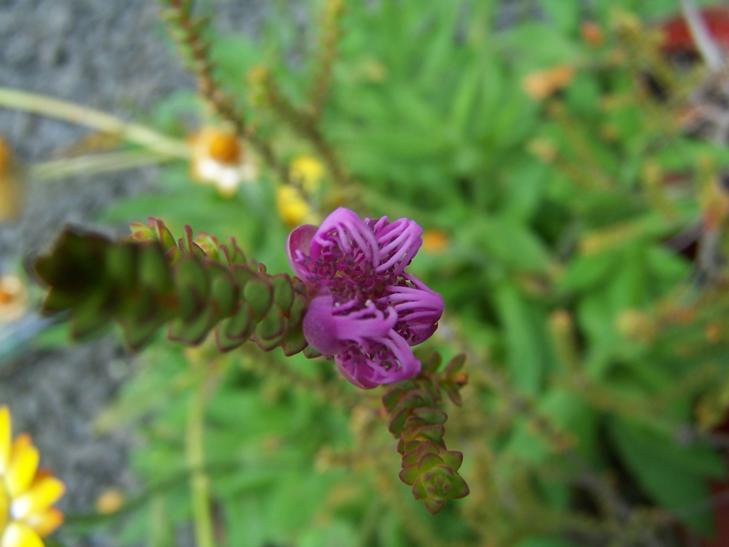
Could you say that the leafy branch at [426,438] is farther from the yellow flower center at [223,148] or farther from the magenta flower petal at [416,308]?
the yellow flower center at [223,148]

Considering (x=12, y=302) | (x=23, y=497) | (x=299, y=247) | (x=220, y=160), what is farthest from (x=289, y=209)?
(x=299, y=247)

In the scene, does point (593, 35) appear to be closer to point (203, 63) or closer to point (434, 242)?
point (434, 242)

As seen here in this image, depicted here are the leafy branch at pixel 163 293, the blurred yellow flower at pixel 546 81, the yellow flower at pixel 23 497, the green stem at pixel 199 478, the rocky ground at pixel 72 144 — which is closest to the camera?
the leafy branch at pixel 163 293

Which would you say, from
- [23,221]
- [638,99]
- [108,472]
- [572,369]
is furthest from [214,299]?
[23,221]

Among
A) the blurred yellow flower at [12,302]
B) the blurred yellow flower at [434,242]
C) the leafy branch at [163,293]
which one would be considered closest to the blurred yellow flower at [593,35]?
the blurred yellow flower at [434,242]

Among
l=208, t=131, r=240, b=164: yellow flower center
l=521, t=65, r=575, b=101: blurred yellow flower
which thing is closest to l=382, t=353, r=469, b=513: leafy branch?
l=208, t=131, r=240, b=164: yellow flower center
